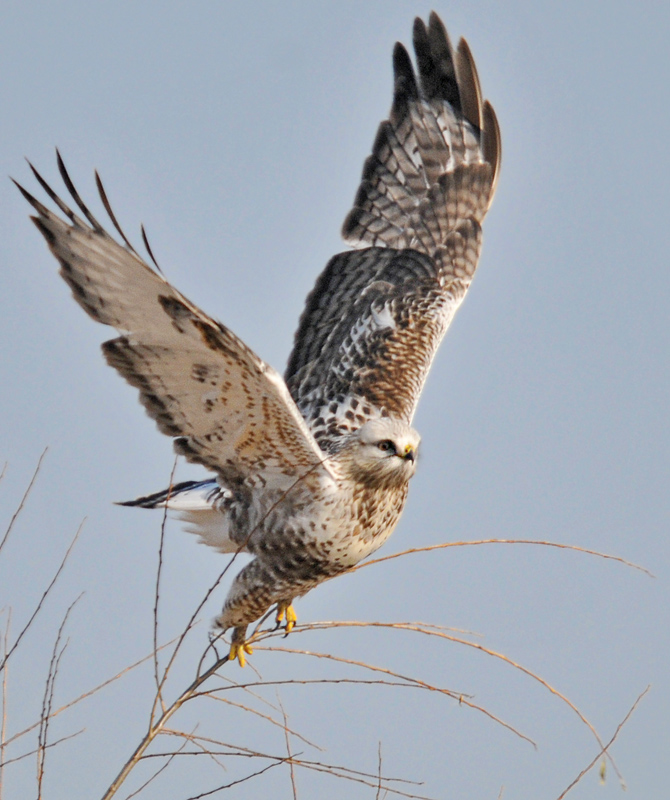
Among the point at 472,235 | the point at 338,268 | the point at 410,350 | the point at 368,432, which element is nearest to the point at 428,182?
the point at 472,235

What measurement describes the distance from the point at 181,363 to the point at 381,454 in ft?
3.27

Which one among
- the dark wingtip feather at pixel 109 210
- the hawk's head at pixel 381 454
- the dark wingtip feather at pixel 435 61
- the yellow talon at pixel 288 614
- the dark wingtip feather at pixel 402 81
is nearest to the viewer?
the dark wingtip feather at pixel 109 210

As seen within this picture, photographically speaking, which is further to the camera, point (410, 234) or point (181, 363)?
point (410, 234)

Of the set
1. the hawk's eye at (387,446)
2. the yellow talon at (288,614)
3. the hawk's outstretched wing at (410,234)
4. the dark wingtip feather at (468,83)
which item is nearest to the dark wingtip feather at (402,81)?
the hawk's outstretched wing at (410,234)

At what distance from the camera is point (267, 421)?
4676 millimetres

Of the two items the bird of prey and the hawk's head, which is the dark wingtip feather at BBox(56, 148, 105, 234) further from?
the hawk's head

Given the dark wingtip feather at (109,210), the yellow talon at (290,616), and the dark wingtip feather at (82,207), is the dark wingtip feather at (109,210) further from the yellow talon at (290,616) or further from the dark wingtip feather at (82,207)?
the yellow talon at (290,616)

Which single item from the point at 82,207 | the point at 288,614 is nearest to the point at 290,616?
the point at 288,614

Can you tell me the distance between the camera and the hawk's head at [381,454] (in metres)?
4.84

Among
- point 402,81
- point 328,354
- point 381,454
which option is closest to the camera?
point 381,454

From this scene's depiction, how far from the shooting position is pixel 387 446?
4.86 metres

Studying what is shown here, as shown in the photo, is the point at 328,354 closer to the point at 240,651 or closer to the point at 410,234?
the point at 410,234

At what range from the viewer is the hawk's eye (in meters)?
4.85

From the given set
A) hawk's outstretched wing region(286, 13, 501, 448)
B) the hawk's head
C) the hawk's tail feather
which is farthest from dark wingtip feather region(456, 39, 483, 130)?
the hawk's tail feather
